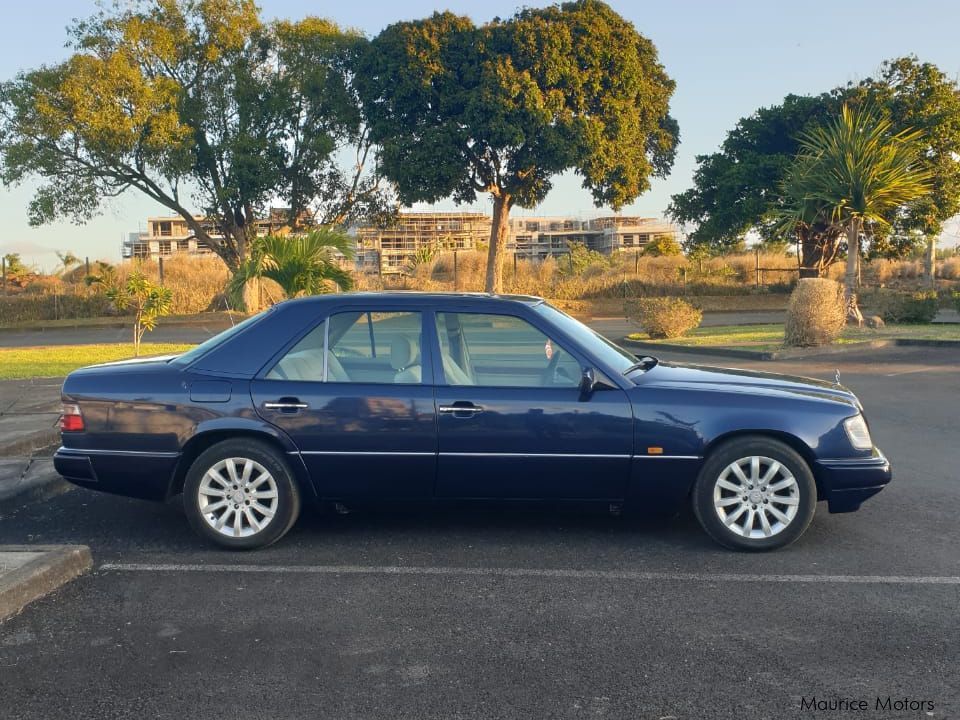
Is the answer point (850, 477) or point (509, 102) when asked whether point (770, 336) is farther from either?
point (850, 477)

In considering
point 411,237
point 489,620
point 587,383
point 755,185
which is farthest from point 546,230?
point 489,620

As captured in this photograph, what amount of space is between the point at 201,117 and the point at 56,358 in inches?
678

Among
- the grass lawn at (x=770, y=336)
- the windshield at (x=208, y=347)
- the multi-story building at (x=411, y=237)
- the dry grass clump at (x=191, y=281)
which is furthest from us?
the multi-story building at (x=411, y=237)

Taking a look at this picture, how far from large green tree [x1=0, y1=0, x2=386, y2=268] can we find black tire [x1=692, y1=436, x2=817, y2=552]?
28.9m

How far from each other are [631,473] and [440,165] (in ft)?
90.1

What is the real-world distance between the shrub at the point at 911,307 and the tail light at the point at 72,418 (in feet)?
73.0

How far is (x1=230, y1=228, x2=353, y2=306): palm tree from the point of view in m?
14.3

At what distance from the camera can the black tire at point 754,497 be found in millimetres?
5371

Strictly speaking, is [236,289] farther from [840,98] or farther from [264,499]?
[840,98]

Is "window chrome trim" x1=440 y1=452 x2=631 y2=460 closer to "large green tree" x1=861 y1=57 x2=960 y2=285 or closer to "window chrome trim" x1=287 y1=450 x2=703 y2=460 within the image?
"window chrome trim" x1=287 y1=450 x2=703 y2=460

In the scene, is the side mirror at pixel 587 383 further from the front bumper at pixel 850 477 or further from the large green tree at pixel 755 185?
the large green tree at pixel 755 185

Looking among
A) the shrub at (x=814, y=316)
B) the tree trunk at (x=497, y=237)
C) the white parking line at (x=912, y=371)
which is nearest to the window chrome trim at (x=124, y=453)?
the white parking line at (x=912, y=371)

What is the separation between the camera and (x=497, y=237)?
3488 centimetres

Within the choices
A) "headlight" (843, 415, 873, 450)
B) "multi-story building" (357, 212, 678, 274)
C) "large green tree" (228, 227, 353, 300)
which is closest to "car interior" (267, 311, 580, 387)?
"headlight" (843, 415, 873, 450)
